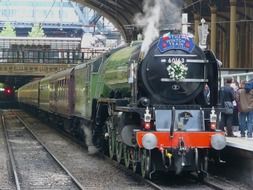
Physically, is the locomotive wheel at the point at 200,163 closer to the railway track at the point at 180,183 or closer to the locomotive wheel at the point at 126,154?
the railway track at the point at 180,183

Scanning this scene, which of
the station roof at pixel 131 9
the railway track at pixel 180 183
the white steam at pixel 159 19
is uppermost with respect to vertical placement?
the station roof at pixel 131 9

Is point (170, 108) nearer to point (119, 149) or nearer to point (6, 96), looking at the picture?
point (119, 149)

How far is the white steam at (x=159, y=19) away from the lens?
494 inches

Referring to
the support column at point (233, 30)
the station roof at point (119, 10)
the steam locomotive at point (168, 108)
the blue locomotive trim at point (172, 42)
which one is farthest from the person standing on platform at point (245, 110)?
the station roof at point (119, 10)

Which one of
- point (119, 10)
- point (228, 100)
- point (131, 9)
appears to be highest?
point (119, 10)

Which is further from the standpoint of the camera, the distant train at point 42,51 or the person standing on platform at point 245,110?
the distant train at point 42,51

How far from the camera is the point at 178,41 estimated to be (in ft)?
39.2

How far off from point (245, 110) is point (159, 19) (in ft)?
10.2

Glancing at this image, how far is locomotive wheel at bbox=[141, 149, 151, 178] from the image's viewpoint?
1152cm

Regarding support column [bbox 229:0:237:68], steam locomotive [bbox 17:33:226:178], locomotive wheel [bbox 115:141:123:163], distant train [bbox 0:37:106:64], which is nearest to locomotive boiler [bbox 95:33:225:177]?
steam locomotive [bbox 17:33:226:178]

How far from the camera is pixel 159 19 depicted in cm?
1373

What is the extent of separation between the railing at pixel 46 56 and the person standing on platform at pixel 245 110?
3470cm

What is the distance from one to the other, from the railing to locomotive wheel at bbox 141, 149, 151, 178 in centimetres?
3715

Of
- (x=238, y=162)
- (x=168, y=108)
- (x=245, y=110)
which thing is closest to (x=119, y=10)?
(x=245, y=110)
